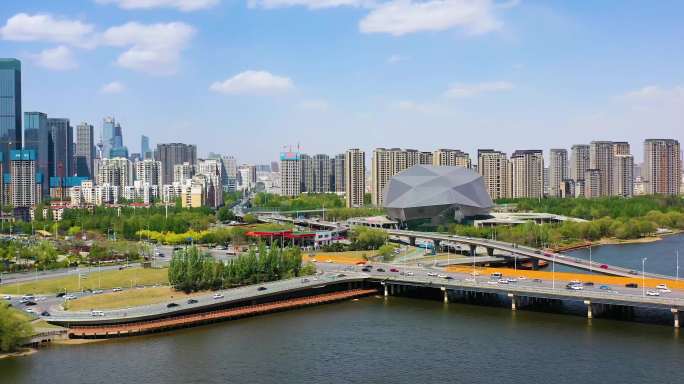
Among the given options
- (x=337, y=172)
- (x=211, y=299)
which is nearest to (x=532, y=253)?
(x=211, y=299)

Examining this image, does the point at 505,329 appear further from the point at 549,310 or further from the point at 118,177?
the point at 118,177

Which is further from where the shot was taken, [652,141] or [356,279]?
[652,141]

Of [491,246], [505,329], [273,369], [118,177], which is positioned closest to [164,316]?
[273,369]

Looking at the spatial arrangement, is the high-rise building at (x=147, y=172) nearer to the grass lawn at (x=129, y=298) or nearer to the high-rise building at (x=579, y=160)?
the high-rise building at (x=579, y=160)

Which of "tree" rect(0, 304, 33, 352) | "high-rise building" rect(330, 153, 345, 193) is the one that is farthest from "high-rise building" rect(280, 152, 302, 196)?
"tree" rect(0, 304, 33, 352)

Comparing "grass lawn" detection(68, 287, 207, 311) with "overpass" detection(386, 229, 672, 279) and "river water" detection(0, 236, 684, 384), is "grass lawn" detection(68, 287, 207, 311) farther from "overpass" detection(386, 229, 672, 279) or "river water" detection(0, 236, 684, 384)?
"overpass" detection(386, 229, 672, 279)

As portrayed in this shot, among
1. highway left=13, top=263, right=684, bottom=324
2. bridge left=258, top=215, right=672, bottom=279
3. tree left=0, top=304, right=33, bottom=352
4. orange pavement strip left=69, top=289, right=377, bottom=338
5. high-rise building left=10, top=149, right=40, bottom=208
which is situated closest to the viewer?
tree left=0, top=304, right=33, bottom=352
